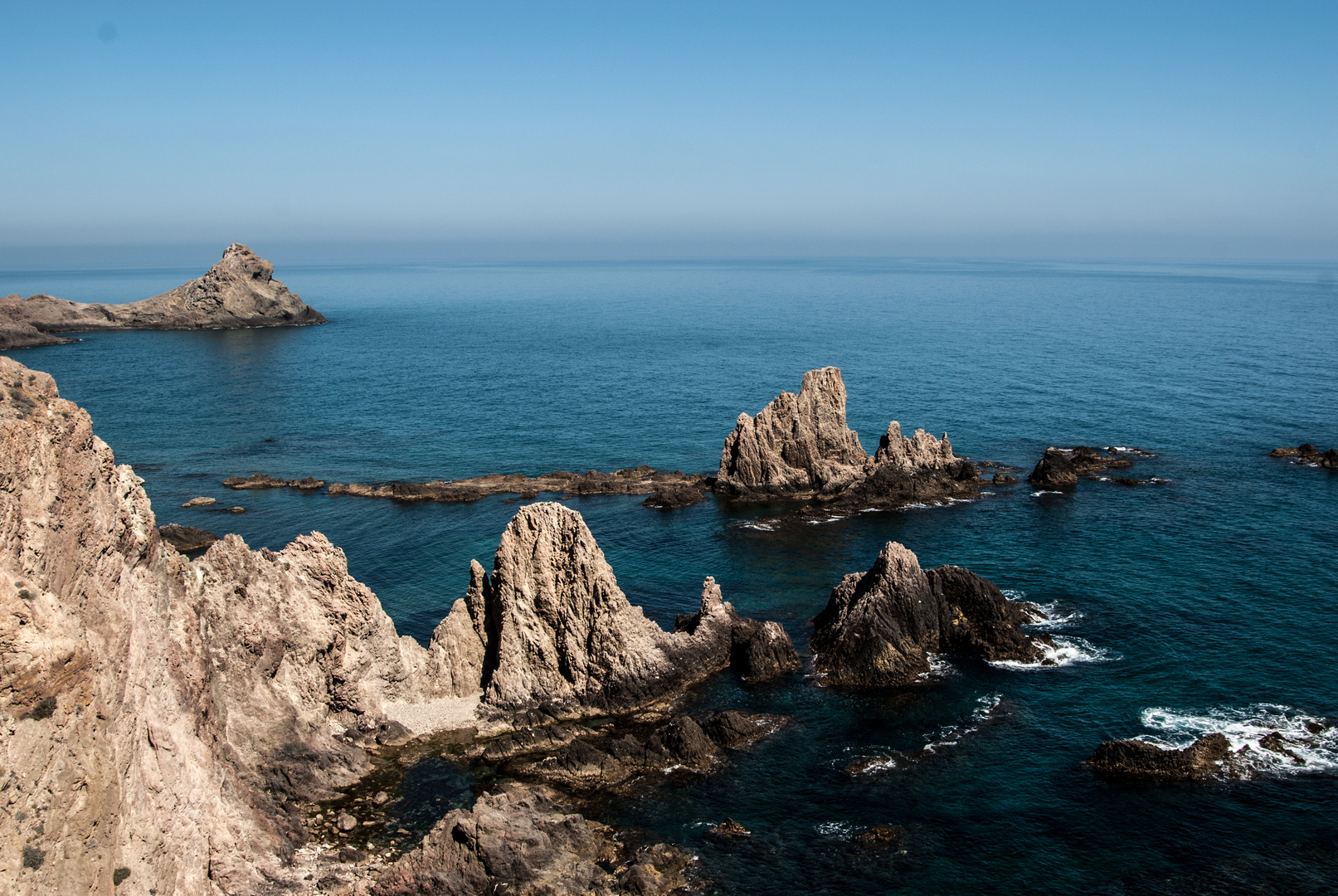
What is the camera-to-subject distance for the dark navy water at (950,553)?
122 ft

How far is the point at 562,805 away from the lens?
39.6 m

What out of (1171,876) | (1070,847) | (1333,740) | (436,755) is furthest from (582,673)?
(1333,740)

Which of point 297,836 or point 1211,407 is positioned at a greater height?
point 1211,407

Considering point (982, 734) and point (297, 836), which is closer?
point (297, 836)

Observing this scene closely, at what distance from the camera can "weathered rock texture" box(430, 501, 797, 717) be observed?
46.8m

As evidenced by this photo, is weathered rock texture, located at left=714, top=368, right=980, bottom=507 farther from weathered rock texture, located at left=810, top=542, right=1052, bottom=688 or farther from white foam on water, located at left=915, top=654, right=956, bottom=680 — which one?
white foam on water, located at left=915, top=654, right=956, bottom=680

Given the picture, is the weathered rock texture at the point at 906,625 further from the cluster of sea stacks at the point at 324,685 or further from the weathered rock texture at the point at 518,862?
the weathered rock texture at the point at 518,862

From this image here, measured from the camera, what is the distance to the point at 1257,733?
4412cm

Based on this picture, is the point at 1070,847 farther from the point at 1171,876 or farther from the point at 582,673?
the point at 582,673

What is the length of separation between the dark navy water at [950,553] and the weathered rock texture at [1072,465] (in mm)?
2125

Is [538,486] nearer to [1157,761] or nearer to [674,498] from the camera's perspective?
[674,498]

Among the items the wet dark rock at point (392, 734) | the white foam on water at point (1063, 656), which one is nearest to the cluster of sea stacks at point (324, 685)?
the wet dark rock at point (392, 734)

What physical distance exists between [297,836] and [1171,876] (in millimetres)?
32817

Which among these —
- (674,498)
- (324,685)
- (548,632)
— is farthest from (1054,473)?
(324,685)
